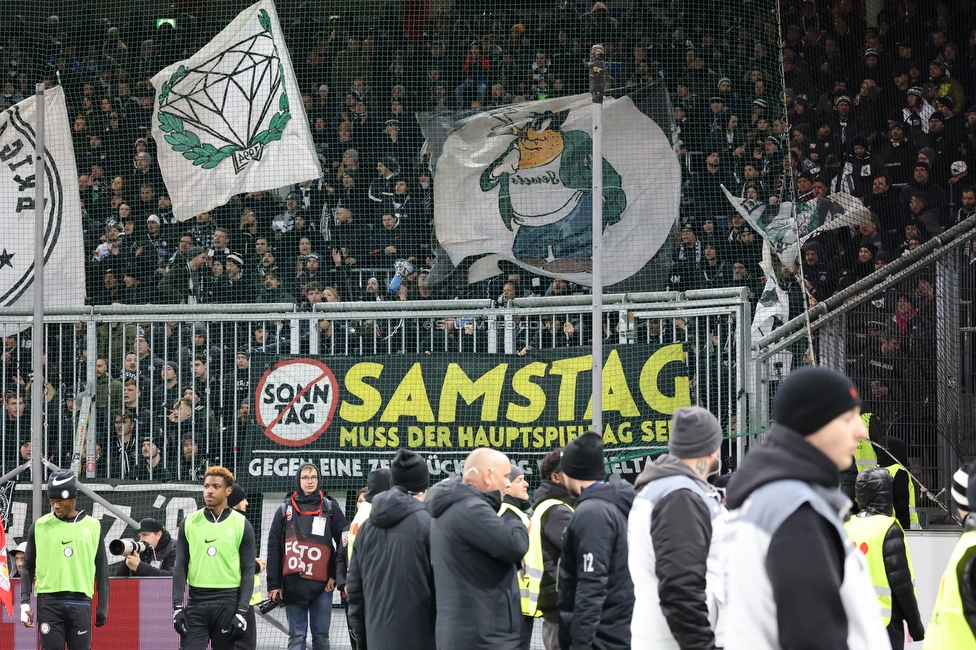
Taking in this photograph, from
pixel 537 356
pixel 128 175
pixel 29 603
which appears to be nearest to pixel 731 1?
pixel 537 356

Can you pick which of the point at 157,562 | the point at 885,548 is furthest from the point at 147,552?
the point at 885,548

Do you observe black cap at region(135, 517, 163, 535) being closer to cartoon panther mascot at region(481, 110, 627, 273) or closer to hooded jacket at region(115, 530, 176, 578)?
hooded jacket at region(115, 530, 176, 578)

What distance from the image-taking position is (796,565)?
2.62 m

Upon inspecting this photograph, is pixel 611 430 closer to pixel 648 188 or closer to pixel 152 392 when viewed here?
pixel 648 188

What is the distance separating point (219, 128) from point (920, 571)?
819 centimetres

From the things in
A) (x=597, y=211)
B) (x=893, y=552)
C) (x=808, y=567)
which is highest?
(x=597, y=211)

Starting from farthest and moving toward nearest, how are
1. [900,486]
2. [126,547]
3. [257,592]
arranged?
[257,592]
[126,547]
[900,486]

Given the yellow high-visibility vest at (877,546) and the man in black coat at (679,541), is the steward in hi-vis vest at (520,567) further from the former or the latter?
the man in black coat at (679,541)

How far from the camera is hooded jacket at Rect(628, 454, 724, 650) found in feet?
13.8

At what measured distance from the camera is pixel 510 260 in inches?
530

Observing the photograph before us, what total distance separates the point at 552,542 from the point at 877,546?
1.91 meters

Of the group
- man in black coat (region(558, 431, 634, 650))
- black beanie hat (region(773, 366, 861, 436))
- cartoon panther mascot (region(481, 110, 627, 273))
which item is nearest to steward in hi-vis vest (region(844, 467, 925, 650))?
man in black coat (region(558, 431, 634, 650))

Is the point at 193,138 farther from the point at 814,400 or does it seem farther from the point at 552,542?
the point at 814,400

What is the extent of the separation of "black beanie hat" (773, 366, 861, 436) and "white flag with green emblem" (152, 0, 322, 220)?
33.8ft
